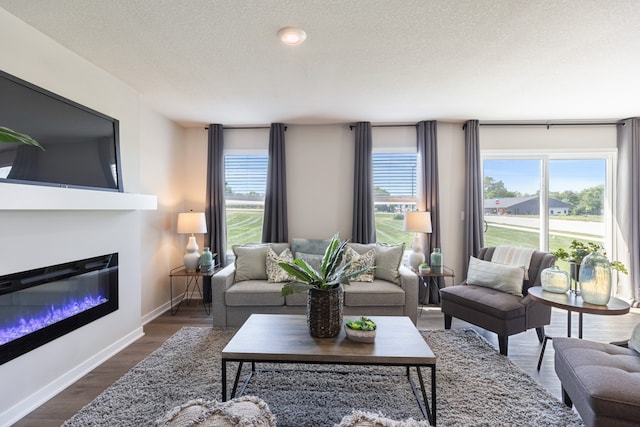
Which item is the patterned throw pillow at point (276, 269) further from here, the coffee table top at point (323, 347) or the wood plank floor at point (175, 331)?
the coffee table top at point (323, 347)

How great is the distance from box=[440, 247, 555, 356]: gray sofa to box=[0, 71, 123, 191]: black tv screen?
11.4 ft

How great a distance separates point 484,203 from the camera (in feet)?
14.2

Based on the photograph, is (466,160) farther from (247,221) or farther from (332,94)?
(247,221)

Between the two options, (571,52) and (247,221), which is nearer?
(571,52)

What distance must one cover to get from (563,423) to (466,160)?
315cm

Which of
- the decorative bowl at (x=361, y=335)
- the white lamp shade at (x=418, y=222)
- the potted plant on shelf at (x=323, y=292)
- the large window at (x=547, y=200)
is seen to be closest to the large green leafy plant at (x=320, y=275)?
the potted plant on shelf at (x=323, y=292)

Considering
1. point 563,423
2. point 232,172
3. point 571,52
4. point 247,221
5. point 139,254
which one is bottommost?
point 563,423

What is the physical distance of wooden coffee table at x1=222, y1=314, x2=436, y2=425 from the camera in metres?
1.73

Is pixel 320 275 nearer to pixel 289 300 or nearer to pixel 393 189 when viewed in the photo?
pixel 289 300

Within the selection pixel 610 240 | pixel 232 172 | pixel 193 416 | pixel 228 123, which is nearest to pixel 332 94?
pixel 228 123

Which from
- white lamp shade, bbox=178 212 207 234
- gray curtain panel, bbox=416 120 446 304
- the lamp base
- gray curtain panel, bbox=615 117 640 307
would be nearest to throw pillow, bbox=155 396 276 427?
the lamp base

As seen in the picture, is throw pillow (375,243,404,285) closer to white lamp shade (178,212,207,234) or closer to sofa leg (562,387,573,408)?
sofa leg (562,387,573,408)

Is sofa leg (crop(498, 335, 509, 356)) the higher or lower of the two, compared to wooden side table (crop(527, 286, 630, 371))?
lower

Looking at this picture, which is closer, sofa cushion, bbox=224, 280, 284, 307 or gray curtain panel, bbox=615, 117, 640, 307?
sofa cushion, bbox=224, 280, 284, 307
